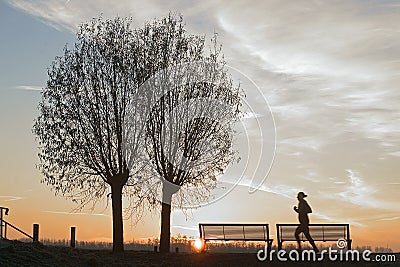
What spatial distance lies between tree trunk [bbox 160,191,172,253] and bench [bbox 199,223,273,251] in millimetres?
3880

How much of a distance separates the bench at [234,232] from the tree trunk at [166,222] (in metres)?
3.88

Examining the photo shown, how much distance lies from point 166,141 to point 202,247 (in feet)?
23.6

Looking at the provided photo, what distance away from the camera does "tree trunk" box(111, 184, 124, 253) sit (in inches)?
1473

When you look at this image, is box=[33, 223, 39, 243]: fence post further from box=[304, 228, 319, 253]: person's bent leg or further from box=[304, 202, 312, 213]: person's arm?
box=[304, 202, 312, 213]: person's arm

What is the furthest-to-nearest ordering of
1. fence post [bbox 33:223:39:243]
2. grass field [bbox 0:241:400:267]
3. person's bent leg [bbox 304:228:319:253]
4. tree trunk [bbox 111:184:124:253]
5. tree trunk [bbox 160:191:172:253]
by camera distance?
tree trunk [bbox 160:191:172:253], tree trunk [bbox 111:184:124:253], fence post [bbox 33:223:39:243], person's bent leg [bbox 304:228:319:253], grass field [bbox 0:241:400:267]

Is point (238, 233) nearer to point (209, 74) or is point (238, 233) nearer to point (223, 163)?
point (223, 163)

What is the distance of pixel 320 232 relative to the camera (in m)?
33.9

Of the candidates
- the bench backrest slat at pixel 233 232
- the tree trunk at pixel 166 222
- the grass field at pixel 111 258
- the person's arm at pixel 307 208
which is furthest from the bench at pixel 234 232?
the tree trunk at pixel 166 222

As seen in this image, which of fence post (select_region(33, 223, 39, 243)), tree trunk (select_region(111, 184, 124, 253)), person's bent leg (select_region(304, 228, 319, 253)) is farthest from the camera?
tree trunk (select_region(111, 184, 124, 253))

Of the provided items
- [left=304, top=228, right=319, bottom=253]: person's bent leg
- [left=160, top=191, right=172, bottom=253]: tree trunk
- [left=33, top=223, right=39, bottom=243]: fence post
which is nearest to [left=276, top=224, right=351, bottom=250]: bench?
[left=304, top=228, right=319, bottom=253]: person's bent leg

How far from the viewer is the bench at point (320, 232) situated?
33.7 metres

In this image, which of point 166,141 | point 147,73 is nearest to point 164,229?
point 166,141

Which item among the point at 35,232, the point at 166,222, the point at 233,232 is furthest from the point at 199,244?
the point at 35,232

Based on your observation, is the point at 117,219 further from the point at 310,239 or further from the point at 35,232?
the point at 310,239
